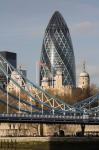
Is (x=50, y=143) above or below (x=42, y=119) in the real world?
below

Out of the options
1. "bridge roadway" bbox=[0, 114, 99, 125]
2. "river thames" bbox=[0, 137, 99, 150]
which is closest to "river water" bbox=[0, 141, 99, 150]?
"river thames" bbox=[0, 137, 99, 150]

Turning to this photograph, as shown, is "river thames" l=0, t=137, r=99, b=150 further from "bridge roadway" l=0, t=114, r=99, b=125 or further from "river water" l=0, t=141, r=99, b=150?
"bridge roadway" l=0, t=114, r=99, b=125

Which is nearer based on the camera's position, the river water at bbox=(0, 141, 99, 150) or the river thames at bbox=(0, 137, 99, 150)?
the river water at bbox=(0, 141, 99, 150)

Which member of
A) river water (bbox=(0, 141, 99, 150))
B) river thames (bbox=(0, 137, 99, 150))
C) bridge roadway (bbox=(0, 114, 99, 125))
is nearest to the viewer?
bridge roadway (bbox=(0, 114, 99, 125))

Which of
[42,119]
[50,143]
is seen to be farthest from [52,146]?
[42,119]

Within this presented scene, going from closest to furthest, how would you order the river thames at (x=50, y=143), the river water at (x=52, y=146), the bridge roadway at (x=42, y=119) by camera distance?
the bridge roadway at (x=42, y=119) → the river water at (x=52, y=146) → the river thames at (x=50, y=143)

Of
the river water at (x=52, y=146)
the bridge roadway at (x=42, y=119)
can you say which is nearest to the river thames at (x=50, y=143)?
the river water at (x=52, y=146)

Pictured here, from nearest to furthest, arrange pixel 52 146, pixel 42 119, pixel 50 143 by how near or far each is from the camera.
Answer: pixel 42 119, pixel 52 146, pixel 50 143

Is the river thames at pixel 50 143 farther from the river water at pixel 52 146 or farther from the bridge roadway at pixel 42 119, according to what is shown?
the bridge roadway at pixel 42 119

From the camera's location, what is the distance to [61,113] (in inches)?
3182

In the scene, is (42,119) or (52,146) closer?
(42,119)

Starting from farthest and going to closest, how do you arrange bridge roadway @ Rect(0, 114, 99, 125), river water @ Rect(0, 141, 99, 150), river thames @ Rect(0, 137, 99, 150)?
1. river thames @ Rect(0, 137, 99, 150)
2. river water @ Rect(0, 141, 99, 150)
3. bridge roadway @ Rect(0, 114, 99, 125)

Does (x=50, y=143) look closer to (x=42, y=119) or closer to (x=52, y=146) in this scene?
(x=52, y=146)

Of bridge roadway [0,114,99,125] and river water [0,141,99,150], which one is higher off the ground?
bridge roadway [0,114,99,125]
